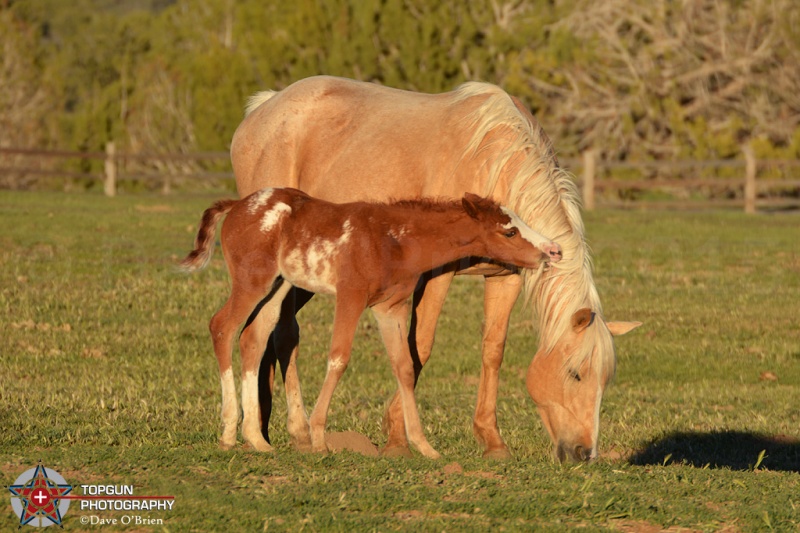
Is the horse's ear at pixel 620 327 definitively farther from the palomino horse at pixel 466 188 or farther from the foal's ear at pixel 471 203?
the foal's ear at pixel 471 203

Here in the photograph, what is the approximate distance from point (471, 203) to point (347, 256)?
2.44 ft

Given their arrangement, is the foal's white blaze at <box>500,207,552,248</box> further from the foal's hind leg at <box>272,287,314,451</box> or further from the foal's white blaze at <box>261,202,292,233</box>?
the foal's hind leg at <box>272,287,314,451</box>

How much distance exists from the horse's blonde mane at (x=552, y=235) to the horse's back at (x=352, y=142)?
0.42 meters

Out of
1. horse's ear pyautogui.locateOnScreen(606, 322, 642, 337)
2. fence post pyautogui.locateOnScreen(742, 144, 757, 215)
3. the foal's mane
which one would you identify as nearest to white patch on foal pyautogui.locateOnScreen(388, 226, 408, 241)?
the foal's mane

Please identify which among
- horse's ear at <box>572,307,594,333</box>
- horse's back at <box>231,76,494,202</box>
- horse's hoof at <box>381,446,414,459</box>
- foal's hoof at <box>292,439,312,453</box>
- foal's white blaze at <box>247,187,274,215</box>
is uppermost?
horse's back at <box>231,76,494,202</box>

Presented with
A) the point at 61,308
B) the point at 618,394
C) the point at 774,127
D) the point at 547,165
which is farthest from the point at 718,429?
the point at 774,127

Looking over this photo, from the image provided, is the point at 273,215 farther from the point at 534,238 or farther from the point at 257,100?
the point at 257,100

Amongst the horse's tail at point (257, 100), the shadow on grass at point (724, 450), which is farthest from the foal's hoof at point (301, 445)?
the horse's tail at point (257, 100)

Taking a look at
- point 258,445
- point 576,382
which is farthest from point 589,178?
point 258,445

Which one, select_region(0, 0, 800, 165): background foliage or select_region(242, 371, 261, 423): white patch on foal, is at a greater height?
select_region(0, 0, 800, 165): background foliage

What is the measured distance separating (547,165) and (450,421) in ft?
7.95

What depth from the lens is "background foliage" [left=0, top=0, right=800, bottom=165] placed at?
3147 cm

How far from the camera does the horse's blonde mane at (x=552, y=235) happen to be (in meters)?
6.91

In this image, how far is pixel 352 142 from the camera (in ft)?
27.9
